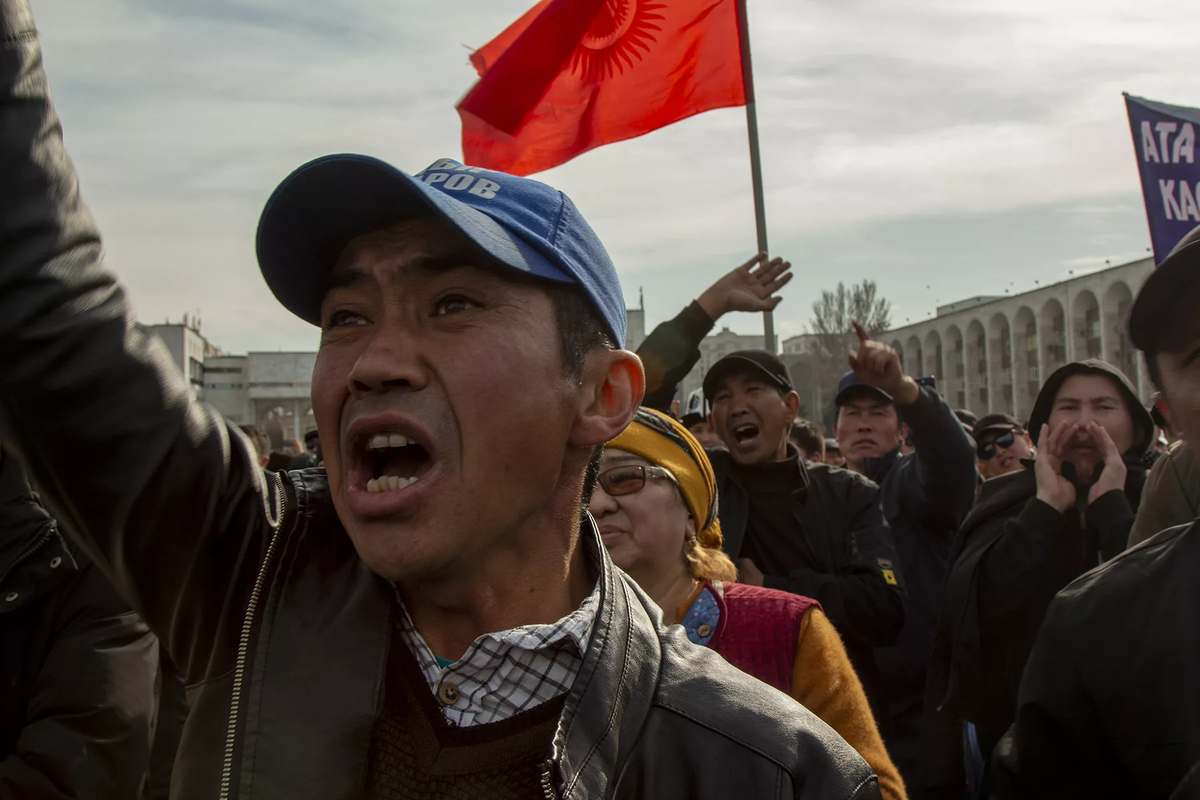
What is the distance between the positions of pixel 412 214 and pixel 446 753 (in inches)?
30.8

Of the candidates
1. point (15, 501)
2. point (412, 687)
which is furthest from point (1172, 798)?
point (15, 501)

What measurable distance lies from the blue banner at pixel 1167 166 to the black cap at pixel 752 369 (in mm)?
2101

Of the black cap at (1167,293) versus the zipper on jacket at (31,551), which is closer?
the black cap at (1167,293)

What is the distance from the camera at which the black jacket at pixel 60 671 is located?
2531 millimetres

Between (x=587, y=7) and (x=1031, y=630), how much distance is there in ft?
11.5

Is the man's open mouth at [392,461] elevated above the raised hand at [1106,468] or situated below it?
above

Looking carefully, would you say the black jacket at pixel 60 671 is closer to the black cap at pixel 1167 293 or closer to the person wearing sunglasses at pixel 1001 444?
the black cap at pixel 1167 293

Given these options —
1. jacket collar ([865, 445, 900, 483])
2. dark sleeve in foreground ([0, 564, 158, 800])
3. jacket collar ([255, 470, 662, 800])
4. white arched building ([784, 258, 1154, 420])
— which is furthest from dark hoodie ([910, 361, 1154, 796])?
white arched building ([784, 258, 1154, 420])

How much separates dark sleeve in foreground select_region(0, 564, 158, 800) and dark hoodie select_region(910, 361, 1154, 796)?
2607 mm

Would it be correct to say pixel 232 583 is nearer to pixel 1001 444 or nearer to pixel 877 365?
pixel 877 365

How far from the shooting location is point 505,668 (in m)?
1.51

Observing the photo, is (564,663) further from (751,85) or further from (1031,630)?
(751,85)

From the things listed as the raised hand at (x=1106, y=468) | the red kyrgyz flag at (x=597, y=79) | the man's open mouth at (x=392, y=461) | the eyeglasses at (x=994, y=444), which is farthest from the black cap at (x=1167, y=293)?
the eyeglasses at (x=994, y=444)

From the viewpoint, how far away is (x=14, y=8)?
127cm
